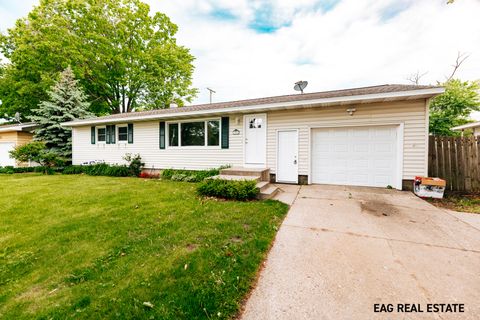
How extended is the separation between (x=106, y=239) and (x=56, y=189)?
16.4 feet

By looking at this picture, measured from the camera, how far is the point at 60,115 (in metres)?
12.0

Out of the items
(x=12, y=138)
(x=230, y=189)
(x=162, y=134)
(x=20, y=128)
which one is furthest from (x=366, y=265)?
(x=12, y=138)

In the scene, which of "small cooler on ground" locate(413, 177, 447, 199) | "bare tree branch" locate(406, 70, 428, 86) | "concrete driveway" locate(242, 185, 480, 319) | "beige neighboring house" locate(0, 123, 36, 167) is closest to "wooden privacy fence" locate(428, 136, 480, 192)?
"small cooler on ground" locate(413, 177, 447, 199)

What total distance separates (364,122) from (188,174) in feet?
21.5

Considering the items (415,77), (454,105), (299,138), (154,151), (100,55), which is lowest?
(154,151)

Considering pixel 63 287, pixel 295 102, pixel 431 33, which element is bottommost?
pixel 63 287

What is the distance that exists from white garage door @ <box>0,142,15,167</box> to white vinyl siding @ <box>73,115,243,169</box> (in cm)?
580

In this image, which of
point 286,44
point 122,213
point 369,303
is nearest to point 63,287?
point 122,213

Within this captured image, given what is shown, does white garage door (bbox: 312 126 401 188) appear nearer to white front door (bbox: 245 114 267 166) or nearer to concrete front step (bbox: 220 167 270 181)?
concrete front step (bbox: 220 167 270 181)

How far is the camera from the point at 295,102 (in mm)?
6320

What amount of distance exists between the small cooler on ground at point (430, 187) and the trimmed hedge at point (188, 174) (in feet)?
19.6

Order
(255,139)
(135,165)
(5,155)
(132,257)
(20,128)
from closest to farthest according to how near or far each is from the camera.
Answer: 1. (132,257)
2. (255,139)
3. (135,165)
4. (20,128)
5. (5,155)

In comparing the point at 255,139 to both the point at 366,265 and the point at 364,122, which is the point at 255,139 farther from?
the point at 366,265

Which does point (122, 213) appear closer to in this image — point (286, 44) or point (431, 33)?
point (286, 44)
